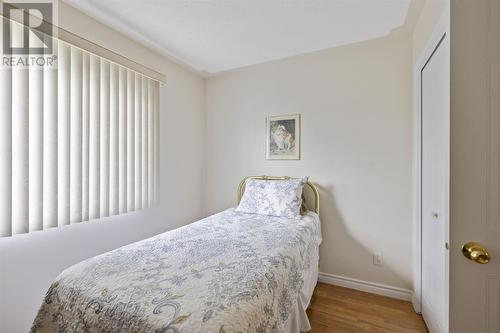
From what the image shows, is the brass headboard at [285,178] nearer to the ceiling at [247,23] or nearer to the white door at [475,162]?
the ceiling at [247,23]

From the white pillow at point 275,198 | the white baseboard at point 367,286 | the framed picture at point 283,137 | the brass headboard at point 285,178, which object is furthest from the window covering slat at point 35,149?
the white baseboard at point 367,286

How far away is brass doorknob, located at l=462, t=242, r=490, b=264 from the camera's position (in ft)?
2.58

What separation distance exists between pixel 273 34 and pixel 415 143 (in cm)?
169

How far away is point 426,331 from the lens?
5.72 feet

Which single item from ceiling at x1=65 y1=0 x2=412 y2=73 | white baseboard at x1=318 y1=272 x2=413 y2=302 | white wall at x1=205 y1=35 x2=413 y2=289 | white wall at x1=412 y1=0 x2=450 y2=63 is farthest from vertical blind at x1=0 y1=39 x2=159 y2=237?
white wall at x1=412 y1=0 x2=450 y2=63

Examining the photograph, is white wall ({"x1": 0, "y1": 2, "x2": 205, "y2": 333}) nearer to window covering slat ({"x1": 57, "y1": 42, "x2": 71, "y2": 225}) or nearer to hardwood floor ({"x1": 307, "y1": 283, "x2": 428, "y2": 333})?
window covering slat ({"x1": 57, "y1": 42, "x2": 71, "y2": 225})

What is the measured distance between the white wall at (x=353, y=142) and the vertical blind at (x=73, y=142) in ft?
4.46

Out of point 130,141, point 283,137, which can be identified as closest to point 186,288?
point 130,141

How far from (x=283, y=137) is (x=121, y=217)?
1.93m

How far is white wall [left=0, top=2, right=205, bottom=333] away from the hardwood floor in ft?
5.97

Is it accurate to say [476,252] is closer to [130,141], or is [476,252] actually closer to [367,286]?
[367,286]

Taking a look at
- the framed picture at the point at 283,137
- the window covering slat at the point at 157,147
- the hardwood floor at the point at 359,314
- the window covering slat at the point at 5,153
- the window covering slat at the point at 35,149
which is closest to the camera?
the window covering slat at the point at 5,153

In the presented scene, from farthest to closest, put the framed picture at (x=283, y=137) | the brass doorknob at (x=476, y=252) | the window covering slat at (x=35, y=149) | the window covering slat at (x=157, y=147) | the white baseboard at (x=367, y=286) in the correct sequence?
the framed picture at (x=283, y=137) < the window covering slat at (x=157, y=147) < the white baseboard at (x=367, y=286) < the window covering slat at (x=35, y=149) < the brass doorknob at (x=476, y=252)

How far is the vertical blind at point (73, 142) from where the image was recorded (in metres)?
1.44
